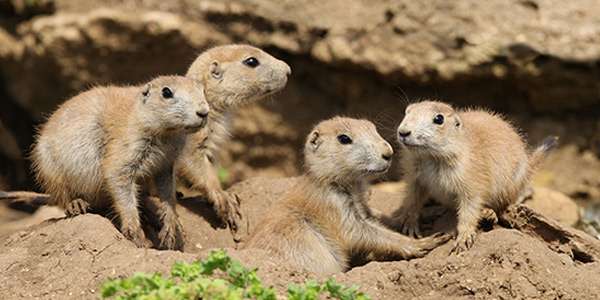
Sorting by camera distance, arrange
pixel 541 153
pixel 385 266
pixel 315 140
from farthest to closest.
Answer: pixel 541 153 → pixel 315 140 → pixel 385 266

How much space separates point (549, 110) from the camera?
12.1 meters

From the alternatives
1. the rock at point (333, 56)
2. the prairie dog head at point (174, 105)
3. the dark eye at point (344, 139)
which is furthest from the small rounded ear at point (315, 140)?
the rock at point (333, 56)

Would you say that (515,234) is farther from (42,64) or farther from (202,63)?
(42,64)

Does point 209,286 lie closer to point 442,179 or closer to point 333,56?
point 442,179

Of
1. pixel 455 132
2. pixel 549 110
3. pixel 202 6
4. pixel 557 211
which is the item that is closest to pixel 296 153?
pixel 202 6

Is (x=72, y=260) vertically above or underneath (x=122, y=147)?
underneath

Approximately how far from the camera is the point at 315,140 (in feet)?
26.1

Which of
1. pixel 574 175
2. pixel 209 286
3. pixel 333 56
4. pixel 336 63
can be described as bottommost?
pixel 574 175

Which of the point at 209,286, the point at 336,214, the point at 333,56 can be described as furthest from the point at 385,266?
the point at 333,56

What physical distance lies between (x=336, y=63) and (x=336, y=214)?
4.77 meters

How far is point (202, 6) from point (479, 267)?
21.7 ft

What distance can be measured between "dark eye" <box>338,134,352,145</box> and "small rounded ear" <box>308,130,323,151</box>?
186mm

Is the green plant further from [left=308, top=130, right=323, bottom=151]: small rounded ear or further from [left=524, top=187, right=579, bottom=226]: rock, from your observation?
[left=524, top=187, right=579, bottom=226]: rock

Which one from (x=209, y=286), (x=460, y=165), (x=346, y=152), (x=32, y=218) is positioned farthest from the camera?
(x=32, y=218)
